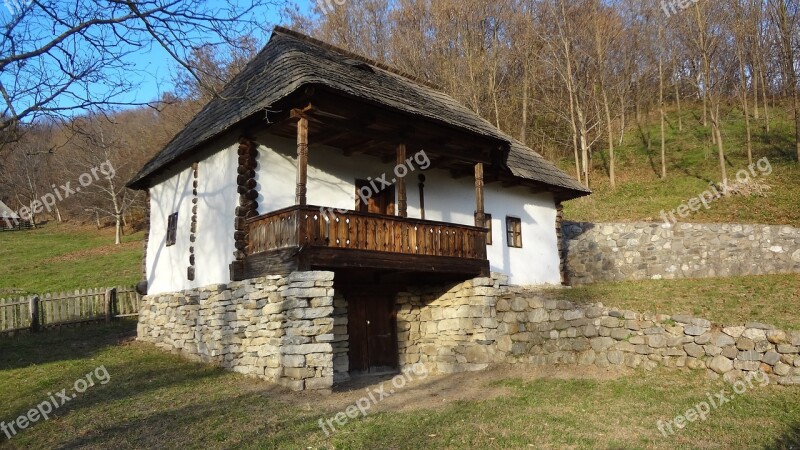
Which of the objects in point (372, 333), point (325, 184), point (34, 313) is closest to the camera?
point (325, 184)

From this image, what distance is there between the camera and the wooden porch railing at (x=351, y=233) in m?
9.92

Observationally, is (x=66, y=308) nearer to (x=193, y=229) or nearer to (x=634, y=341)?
(x=193, y=229)

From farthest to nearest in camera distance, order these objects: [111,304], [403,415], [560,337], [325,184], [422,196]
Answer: [111,304] < [422,196] < [325,184] < [560,337] < [403,415]

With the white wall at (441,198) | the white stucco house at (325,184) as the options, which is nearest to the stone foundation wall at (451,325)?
the white stucco house at (325,184)

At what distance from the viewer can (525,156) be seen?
1820 centimetres

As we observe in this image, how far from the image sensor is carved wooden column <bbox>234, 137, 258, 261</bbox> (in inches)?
439

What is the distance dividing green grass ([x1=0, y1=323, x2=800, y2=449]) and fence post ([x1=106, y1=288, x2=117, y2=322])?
5.71 meters

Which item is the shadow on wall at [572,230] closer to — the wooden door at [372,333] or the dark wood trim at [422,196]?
the dark wood trim at [422,196]

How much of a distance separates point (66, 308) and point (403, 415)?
12.3m

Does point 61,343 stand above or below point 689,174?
below

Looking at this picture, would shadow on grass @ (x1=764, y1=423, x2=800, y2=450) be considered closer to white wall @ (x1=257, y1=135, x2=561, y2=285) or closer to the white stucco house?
the white stucco house

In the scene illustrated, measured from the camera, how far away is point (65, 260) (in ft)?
98.5

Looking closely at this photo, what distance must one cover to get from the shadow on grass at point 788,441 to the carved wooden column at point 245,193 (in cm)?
892

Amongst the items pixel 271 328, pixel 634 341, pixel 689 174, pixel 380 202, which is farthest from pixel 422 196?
pixel 689 174
